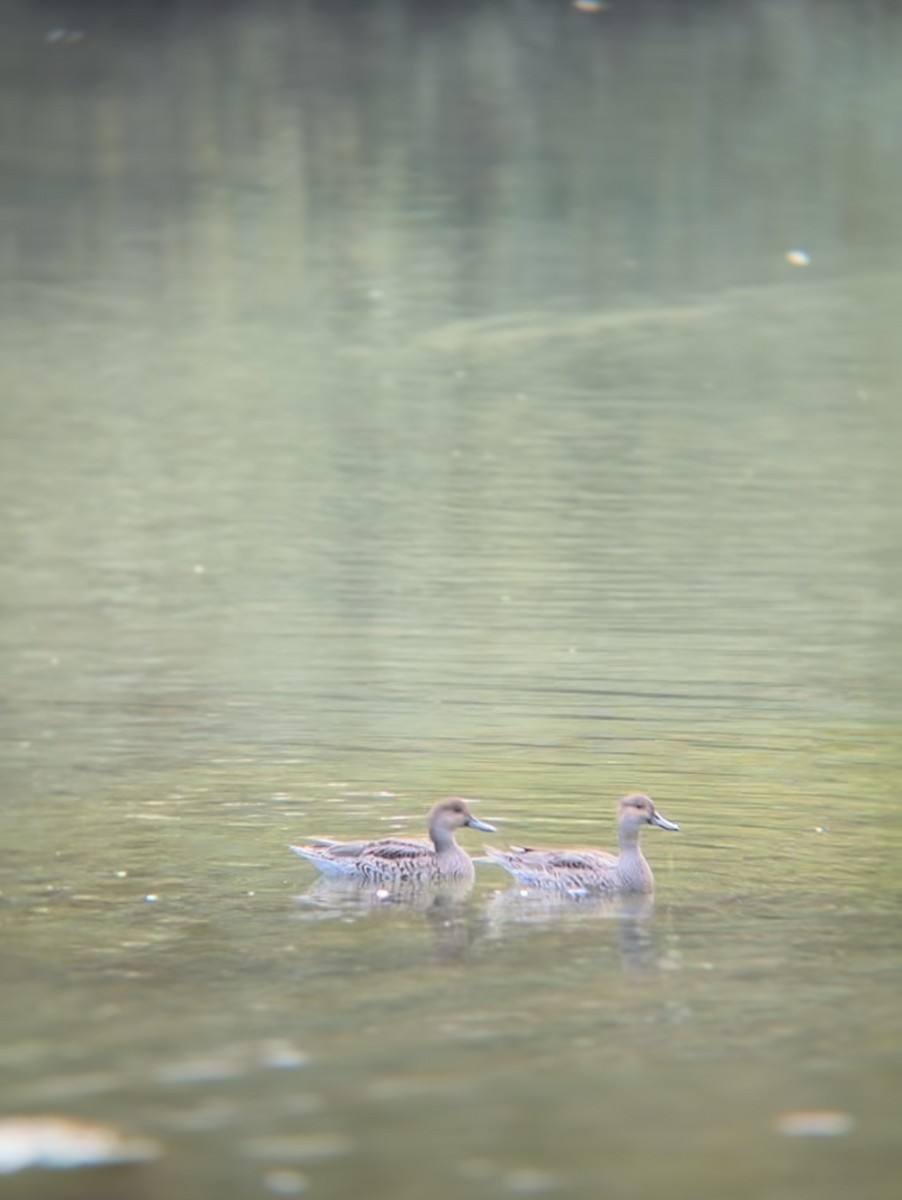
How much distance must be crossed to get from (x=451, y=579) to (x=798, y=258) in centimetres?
1092

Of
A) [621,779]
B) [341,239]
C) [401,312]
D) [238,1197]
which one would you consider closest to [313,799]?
[621,779]

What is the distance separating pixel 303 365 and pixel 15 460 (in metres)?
3.66

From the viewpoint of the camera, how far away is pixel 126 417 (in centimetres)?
1770

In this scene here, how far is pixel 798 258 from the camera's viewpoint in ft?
75.5

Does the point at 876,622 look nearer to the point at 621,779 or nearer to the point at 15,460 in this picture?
the point at 621,779

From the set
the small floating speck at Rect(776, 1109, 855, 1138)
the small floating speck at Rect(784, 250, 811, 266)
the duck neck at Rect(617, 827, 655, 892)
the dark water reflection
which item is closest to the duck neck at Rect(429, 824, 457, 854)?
the dark water reflection

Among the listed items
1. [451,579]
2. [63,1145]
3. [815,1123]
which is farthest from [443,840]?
[451,579]

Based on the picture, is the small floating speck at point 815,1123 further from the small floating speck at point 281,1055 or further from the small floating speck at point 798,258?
the small floating speck at point 798,258

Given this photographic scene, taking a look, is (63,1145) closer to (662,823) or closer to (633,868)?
(633,868)

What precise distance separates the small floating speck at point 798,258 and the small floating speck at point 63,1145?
18.4 m

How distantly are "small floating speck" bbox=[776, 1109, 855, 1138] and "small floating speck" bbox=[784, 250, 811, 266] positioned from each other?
18.0 meters

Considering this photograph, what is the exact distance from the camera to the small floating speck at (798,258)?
22.8 m

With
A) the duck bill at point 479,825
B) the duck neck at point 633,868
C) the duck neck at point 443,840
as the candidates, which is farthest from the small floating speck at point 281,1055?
the duck bill at point 479,825

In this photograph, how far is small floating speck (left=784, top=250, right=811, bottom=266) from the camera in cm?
2284
